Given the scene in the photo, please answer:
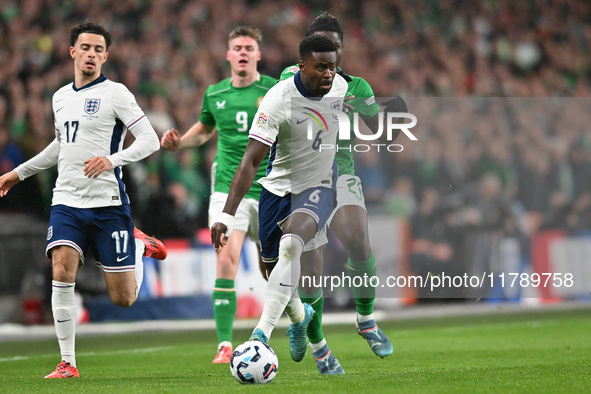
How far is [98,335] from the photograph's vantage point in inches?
423

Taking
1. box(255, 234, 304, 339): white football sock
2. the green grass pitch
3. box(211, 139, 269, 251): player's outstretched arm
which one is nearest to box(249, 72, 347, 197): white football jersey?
box(211, 139, 269, 251): player's outstretched arm

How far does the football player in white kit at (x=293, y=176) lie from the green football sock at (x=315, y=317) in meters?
0.21

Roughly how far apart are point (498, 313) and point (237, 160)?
21.4 ft

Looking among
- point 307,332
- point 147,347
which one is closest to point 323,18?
point 307,332

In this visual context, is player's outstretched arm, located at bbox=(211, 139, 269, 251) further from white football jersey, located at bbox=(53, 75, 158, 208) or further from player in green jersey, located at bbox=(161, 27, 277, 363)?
player in green jersey, located at bbox=(161, 27, 277, 363)

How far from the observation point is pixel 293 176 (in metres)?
6.20

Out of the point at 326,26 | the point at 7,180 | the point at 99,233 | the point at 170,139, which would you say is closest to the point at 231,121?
the point at 170,139

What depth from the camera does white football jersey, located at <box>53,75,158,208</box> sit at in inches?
260

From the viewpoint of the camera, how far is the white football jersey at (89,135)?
6613 millimetres

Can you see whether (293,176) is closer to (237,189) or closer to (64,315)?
(237,189)

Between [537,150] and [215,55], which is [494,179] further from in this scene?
[215,55]

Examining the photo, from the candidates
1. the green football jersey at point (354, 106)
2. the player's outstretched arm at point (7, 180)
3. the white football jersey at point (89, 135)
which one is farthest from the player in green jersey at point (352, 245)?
the player's outstretched arm at point (7, 180)

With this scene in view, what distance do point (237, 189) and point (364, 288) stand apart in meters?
1.37

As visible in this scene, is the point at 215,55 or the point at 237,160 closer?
the point at 237,160
